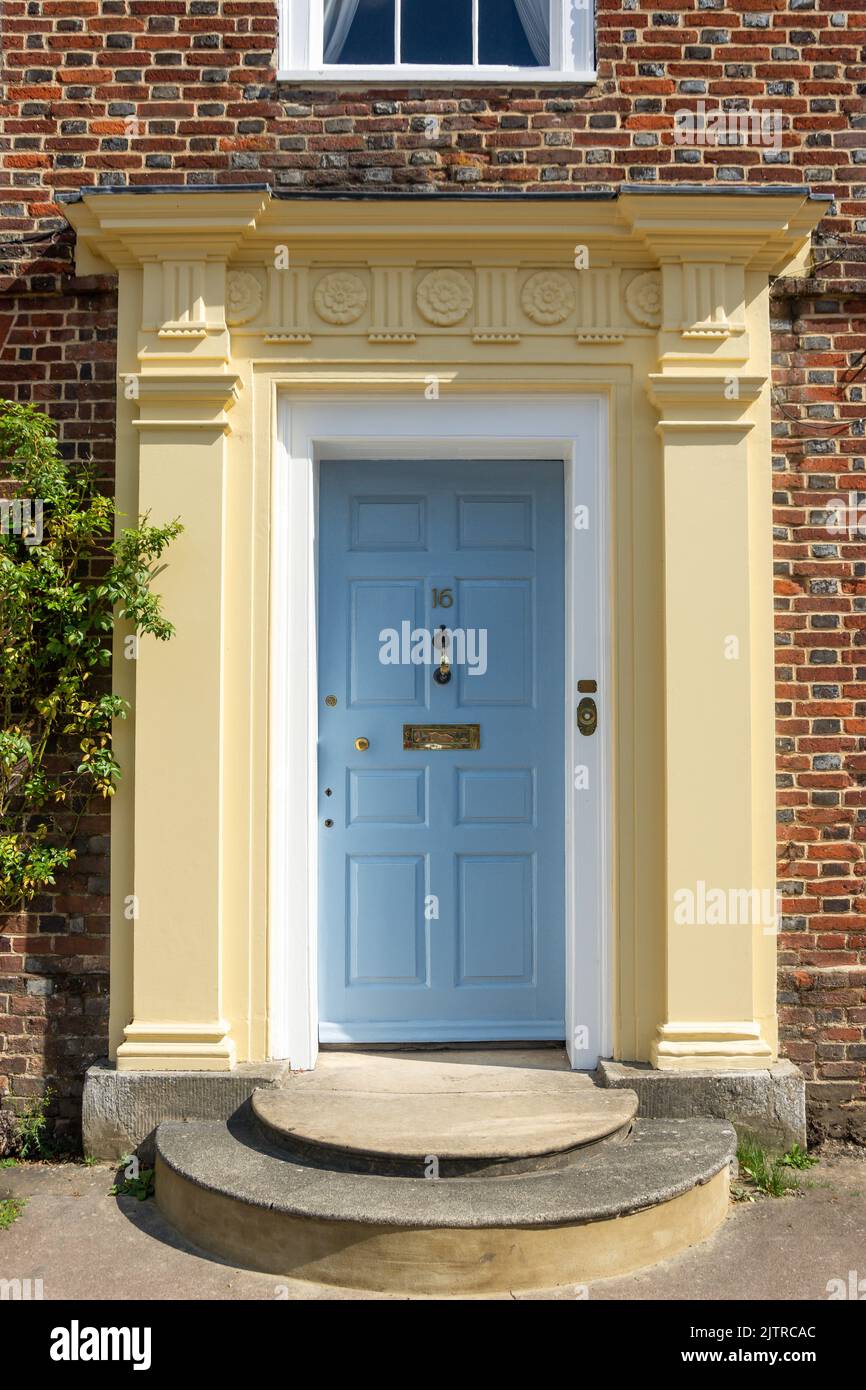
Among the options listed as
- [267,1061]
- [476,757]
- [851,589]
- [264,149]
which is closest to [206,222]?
[264,149]

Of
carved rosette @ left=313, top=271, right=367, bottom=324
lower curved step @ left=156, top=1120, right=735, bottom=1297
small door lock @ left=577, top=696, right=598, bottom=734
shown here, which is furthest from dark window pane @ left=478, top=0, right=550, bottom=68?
lower curved step @ left=156, top=1120, right=735, bottom=1297

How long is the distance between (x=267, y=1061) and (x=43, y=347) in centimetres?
299

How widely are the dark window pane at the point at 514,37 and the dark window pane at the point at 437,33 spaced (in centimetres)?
6

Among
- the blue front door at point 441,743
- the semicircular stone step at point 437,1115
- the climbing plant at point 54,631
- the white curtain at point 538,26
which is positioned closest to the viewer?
the semicircular stone step at point 437,1115

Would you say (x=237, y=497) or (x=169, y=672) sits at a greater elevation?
(x=237, y=497)

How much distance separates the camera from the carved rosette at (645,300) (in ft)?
14.8

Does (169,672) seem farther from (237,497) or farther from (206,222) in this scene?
(206,222)

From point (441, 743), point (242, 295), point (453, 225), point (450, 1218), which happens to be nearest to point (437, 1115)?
point (450, 1218)

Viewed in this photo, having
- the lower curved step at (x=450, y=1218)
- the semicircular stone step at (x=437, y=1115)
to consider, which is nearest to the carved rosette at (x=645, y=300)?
the semicircular stone step at (x=437, y=1115)

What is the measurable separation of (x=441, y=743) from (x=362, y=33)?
301 centimetres

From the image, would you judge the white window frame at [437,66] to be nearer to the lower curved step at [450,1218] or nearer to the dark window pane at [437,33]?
the dark window pane at [437,33]

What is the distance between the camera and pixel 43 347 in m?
4.59

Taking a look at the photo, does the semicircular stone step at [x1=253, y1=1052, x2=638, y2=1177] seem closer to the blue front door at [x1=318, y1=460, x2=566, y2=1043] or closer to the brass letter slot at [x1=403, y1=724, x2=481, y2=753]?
the blue front door at [x1=318, y1=460, x2=566, y2=1043]

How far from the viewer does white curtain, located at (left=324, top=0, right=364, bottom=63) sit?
4.75 m
